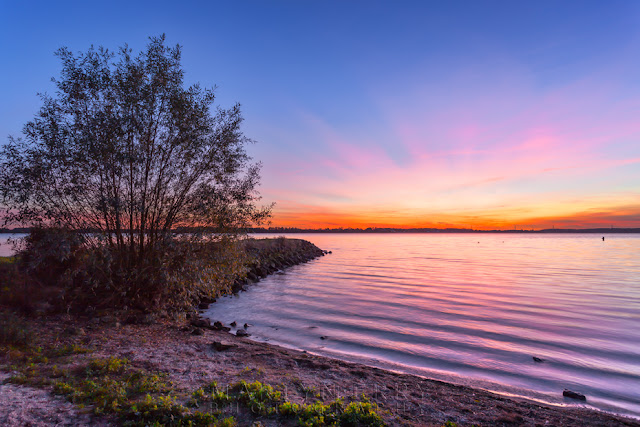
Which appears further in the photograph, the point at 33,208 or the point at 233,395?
the point at 33,208

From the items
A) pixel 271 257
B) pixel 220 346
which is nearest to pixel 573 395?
pixel 220 346

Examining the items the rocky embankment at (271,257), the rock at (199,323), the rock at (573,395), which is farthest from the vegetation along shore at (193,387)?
the rocky embankment at (271,257)

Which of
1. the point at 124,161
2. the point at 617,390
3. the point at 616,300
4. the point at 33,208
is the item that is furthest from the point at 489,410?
the point at 616,300

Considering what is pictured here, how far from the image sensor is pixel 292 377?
881 cm

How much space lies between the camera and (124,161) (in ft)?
41.5

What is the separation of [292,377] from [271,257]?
37.0m

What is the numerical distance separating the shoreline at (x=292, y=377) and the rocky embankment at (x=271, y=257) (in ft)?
52.2

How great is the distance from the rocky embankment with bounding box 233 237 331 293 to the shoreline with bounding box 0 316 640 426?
1592 cm

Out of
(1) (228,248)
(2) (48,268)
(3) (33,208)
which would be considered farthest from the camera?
(1) (228,248)

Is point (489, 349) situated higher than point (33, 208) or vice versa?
point (33, 208)

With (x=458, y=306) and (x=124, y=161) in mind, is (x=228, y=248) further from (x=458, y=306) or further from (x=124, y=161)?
(x=458, y=306)

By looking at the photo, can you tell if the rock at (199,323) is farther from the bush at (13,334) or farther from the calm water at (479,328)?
the bush at (13,334)

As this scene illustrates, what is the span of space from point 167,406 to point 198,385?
1645 millimetres

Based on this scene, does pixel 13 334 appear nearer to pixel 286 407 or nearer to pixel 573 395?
pixel 286 407
